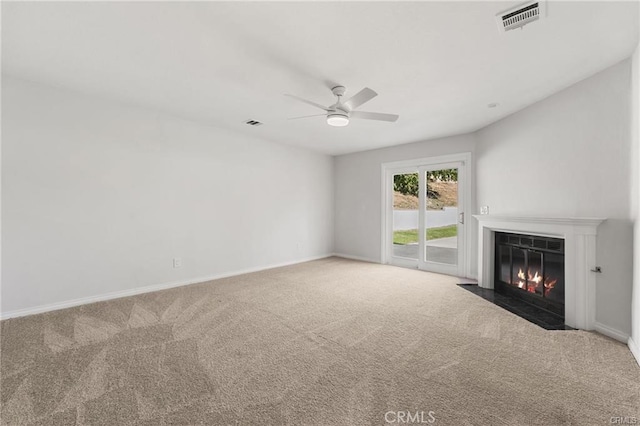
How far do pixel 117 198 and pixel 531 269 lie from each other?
541cm

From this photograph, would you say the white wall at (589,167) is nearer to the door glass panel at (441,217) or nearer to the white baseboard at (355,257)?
the door glass panel at (441,217)

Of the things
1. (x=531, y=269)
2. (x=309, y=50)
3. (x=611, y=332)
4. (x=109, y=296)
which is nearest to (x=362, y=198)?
(x=531, y=269)

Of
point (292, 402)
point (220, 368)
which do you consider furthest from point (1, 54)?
point (292, 402)

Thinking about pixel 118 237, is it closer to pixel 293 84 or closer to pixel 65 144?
pixel 65 144

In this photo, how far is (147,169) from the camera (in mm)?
3689

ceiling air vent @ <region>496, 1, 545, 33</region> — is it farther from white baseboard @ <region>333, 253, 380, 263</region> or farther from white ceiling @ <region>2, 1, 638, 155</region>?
white baseboard @ <region>333, 253, 380, 263</region>

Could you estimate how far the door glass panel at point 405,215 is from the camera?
531 centimetres

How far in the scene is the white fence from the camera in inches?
190

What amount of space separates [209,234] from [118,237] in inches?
48.0

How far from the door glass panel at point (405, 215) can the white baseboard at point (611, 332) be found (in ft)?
9.51

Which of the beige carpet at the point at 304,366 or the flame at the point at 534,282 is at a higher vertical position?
the flame at the point at 534,282

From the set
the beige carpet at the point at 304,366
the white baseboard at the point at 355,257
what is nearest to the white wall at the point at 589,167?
the beige carpet at the point at 304,366

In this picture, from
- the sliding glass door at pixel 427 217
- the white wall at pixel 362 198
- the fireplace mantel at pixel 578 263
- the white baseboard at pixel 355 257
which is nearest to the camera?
the fireplace mantel at pixel 578 263

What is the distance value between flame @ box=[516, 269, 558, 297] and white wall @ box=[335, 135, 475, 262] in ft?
8.60
